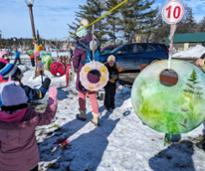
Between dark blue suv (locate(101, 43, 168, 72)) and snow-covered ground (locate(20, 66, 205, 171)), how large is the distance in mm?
8094

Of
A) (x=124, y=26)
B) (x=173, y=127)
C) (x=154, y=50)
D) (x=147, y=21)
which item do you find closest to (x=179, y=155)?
(x=173, y=127)

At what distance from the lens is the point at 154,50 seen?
1560 cm

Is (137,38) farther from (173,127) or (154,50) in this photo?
(173,127)

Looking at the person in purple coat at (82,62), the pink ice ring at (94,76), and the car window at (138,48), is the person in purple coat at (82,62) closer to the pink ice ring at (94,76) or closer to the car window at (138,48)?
the pink ice ring at (94,76)

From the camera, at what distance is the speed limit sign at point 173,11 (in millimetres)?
2525

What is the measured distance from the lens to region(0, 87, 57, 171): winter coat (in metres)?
3.16

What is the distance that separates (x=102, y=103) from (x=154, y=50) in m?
7.63

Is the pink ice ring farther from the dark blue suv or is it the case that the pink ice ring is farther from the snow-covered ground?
the dark blue suv

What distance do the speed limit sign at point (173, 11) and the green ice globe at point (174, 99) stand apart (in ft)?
1.12

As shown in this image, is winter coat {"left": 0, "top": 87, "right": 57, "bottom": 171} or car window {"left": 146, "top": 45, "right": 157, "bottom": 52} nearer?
winter coat {"left": 0, "top": 87, "right": 57, "bottom": 171}

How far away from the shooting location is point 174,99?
2.51 metres

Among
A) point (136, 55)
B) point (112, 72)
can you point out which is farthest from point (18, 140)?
point (136, 55)

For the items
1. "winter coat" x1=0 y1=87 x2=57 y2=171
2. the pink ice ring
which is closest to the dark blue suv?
the pink ice ring

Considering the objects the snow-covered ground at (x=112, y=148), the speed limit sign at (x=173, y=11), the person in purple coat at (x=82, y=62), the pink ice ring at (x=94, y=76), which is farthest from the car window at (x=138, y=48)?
the speed limit sign at (x=173, y=11)
